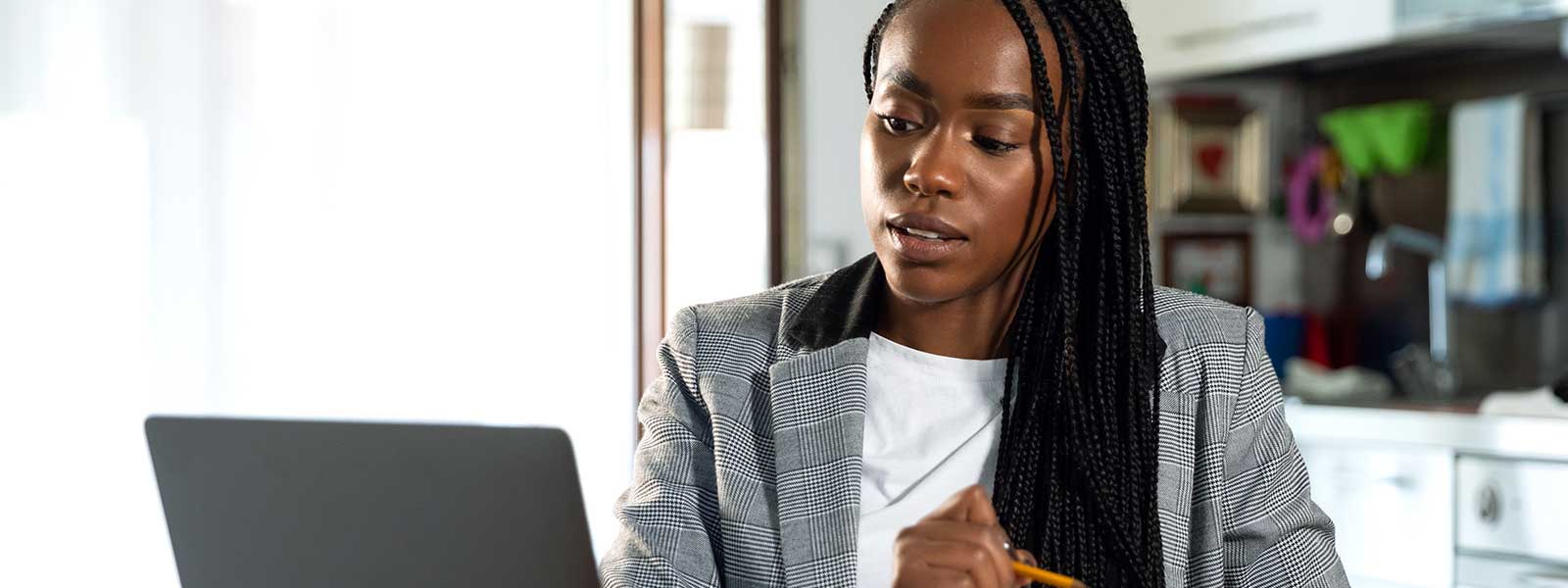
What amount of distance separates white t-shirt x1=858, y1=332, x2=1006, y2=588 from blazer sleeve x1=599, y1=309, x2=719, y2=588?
4.6 inches

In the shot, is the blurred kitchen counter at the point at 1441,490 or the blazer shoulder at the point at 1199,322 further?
the blurred kitchen counter at the point at 1441,490

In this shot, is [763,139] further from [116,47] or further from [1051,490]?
[1051,490]

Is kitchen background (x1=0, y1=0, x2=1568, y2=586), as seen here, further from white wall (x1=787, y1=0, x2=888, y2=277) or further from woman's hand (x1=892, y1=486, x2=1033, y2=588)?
woman's hand (x1=892, y1=486, x2=1033, y2=588)

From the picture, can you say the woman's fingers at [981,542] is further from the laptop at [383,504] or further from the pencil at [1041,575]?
the laptop at [383,504]

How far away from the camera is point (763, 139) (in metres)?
2.99

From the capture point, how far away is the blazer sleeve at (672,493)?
1.03 m

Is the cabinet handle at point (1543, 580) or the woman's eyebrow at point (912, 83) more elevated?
the woman's eyebrow at point (912, 83)

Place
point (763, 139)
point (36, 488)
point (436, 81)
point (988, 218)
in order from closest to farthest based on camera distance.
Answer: point (988, 218)
point (36, 488)
point (436, 81)
point (763, 139)

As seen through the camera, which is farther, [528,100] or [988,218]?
[528,100]

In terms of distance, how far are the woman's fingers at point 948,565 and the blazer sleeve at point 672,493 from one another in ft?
0.85

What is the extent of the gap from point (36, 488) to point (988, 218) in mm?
1715

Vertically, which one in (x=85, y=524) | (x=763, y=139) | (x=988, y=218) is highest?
(x=763, y=139)

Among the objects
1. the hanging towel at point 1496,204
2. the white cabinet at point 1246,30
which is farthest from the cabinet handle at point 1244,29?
the hanging towel at point 1496,204

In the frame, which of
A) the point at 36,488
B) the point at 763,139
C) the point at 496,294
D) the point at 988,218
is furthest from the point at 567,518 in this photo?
the point at 763,139
